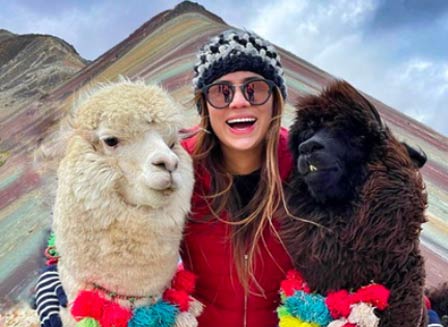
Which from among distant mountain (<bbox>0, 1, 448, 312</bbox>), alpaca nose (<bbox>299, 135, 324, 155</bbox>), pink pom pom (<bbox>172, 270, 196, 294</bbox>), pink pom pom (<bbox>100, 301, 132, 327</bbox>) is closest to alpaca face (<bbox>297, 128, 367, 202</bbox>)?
alpaca nose (<bbox>299, 135, 324, 155</bbox>)

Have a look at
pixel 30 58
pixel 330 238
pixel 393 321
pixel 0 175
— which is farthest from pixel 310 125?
pixel 30 58

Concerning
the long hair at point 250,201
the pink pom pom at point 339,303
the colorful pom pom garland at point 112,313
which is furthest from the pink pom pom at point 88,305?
the pink pom pom at point 339,303

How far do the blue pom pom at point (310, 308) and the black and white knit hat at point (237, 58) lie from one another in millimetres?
813

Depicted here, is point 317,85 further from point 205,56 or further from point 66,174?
point 66,174

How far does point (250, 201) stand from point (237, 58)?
1.74ft

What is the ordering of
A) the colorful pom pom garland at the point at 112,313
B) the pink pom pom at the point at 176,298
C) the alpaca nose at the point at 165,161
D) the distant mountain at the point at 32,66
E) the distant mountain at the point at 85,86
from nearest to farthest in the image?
the alpaca nose at the point at 165,161, the colorful pom pom garland at the point at 112,313, the pink pom pom at the point at 176,298, the distant mountain at the point at 85,86, the distant mountain at the point at 32,66

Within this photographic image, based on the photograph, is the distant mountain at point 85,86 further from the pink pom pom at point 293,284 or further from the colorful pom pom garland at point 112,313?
the colorful pom pom garland at point 112,313

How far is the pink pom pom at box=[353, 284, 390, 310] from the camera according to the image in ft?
6.05

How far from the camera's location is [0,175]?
15.6 ft

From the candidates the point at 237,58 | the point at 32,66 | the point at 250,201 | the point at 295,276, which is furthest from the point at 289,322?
the point at 32,66

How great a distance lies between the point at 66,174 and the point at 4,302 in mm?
2121

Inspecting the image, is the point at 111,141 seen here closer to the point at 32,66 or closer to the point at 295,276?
the point at 295,276

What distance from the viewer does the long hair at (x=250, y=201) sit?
6.97 feet

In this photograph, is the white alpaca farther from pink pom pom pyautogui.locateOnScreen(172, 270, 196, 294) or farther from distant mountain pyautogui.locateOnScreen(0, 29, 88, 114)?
distant mountain pyautogui.locateOnScreen(0, 29, 88, 114)
